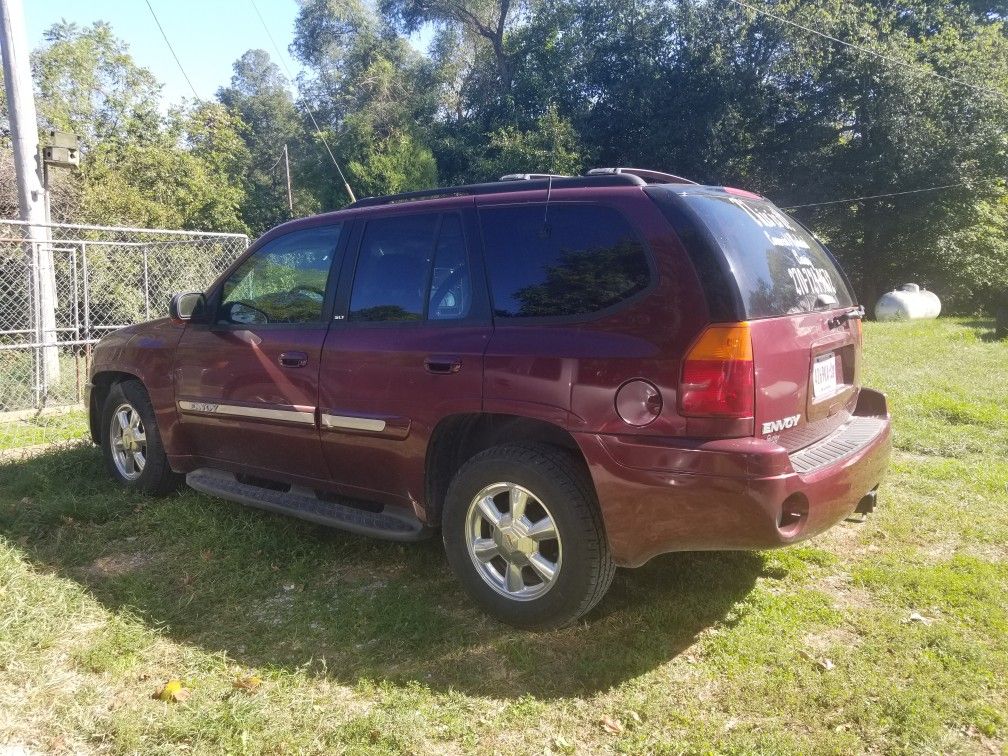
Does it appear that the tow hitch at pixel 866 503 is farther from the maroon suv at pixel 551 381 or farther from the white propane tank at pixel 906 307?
the white propane tank at pixel 906 307

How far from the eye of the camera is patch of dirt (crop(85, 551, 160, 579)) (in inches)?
156

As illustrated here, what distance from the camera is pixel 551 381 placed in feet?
Answer: 10.0

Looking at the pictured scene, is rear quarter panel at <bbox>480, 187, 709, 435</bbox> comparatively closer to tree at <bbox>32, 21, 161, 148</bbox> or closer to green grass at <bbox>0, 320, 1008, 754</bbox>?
green grass at <bbox>0, 320, 1008, 754</bbox>

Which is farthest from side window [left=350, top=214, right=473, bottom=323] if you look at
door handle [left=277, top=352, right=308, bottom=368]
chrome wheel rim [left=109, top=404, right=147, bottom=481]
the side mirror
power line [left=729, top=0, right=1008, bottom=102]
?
power line [left=729, top=0, right=1008, bottom=102]

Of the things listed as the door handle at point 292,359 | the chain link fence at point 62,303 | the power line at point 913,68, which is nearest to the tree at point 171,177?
the chain link fence at point 62,303

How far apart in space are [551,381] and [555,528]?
0.59 meters

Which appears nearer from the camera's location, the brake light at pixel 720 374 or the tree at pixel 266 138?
the brake light at pixel 720 374

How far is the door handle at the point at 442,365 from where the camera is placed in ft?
11.0

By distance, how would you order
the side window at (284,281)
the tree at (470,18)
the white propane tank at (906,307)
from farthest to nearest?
the tree at (470,18), the white propane tank at (906,307), the side window at (284,281)

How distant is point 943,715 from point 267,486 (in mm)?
3468

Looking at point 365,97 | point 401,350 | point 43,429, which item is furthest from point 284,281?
point 365,97

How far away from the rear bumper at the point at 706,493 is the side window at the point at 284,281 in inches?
73.5

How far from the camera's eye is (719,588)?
11.8 feet

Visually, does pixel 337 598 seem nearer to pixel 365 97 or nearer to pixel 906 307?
pixel 906 307
